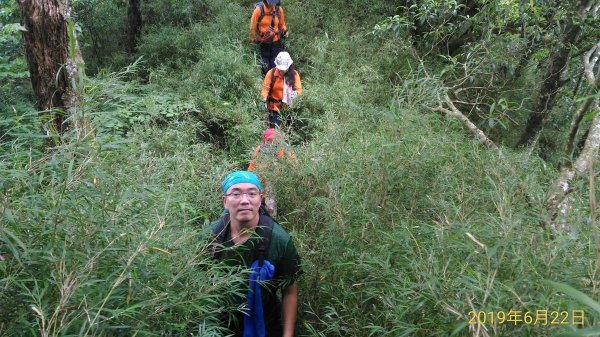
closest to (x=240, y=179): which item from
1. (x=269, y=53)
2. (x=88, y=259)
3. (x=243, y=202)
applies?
(x=243, y=202)

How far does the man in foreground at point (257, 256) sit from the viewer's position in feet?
9.88

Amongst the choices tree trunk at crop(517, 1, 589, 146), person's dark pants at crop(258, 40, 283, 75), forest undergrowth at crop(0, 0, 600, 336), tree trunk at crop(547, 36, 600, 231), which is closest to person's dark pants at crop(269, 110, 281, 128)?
forest undergrowth at crop(0, 0, 600, 336)

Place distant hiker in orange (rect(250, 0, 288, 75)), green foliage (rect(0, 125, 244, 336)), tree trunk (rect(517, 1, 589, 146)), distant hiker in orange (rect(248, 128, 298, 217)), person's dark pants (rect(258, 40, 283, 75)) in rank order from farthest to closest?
person's dark pants (rect(258, 40, 283, 75)), distant hiker in orange (rect(250, 0, 288, 75)), tree trunk (rect(517, 1, 589, 146)), distant hiker in orange (rect(248, 128, 298, 217)), green foliage (rect(0, 125, 244, 336))

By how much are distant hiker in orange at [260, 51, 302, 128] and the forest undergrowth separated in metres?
1.80

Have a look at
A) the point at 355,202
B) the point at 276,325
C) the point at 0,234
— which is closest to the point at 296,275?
the point at 276,325

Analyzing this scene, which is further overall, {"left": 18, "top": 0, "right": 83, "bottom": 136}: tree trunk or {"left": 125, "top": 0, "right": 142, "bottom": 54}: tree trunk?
{"left": 125, "top": 0, "right": 142, "bottom": 54}: tree trunk

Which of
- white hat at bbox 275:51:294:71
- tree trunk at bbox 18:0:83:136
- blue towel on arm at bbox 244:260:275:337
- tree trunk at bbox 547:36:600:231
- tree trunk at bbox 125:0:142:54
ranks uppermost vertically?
tree trunk at bbox 18:0:83:136

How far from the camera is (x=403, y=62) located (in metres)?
9.16

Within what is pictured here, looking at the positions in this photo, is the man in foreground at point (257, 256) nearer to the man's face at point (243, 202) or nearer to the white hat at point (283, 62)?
the man's face at point (243, 202)

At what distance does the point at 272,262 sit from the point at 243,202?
39 centimetres

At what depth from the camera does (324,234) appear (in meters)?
3.60

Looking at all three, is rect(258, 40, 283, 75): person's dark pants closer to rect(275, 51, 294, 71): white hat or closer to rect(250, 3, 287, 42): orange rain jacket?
rect(250, 3, 287, 42): orange rain jacket

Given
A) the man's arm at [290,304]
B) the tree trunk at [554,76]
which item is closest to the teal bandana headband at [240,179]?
the man's arm at [290,304]

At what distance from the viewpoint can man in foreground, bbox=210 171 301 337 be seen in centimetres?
301
